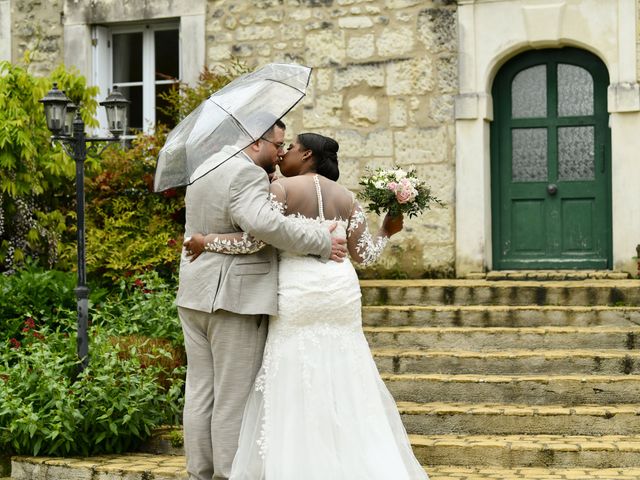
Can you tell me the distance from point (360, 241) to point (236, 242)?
0.63m

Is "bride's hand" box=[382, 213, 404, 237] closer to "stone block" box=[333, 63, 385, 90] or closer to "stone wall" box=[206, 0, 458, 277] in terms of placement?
"stone wall" box=[206, 0, 458, 277]

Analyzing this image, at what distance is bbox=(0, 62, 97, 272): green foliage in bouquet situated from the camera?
369 inches

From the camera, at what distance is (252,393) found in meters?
4.83

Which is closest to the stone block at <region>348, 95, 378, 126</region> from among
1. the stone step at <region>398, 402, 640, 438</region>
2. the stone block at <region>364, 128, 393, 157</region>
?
the stone block at <region>364, 128, 393, 157</region>

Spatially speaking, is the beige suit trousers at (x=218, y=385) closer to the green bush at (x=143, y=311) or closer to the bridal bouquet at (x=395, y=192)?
the bridal bouquet at (x=395, y=192)

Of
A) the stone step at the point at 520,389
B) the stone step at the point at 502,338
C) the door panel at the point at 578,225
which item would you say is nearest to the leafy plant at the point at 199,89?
the stone step at the point at 502,338

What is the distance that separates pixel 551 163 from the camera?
9.49 metres

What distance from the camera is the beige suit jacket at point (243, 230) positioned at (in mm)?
4676

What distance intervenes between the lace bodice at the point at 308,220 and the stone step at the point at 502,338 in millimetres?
2639

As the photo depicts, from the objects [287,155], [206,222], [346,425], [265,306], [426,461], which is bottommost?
[426,461]

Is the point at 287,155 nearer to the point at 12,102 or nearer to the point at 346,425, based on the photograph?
the point at 346,425

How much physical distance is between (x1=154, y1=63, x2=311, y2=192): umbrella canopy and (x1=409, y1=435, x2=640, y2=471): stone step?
2.22 m

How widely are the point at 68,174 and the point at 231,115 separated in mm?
5042

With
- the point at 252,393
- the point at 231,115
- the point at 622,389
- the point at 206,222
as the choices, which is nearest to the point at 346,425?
the point at 252,393
